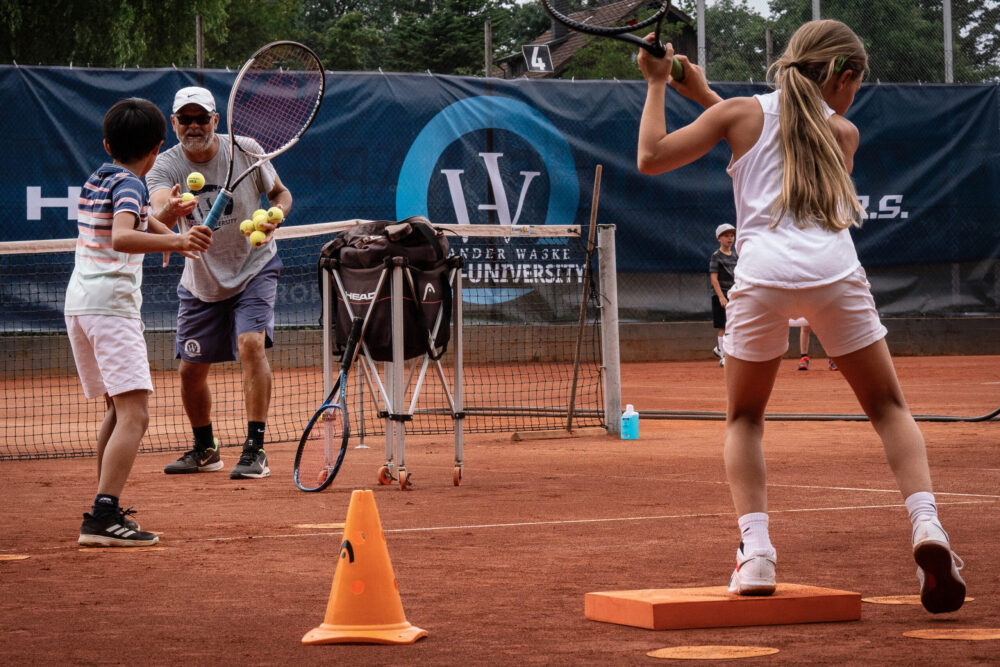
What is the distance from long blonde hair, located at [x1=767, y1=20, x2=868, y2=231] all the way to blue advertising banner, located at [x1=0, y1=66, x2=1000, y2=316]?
11.2 meters

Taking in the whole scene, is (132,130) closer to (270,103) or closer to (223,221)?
(223,221)

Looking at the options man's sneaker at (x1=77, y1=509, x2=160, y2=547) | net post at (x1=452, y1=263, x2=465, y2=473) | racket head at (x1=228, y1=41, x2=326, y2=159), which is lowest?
man's sneaker at (x1=77, y1=509, x2=160, y2=547)

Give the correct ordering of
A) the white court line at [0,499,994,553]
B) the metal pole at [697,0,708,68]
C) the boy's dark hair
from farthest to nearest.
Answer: the metal pole at [697,0,708,68] < the boy's dark hair < the white court line at [0,499,994,553]

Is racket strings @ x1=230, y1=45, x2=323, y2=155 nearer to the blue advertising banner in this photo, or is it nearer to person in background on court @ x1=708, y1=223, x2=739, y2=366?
the blue advertising banner

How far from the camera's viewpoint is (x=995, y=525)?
5.10 m

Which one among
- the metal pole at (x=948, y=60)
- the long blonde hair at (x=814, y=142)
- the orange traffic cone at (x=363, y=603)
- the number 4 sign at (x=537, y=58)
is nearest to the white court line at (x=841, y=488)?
the long blonde hair at (x=814, y=142)

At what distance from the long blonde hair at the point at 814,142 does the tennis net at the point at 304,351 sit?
20.9 feet

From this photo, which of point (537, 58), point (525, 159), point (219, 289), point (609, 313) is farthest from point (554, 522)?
point (537, 58)

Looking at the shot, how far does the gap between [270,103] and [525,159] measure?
7.09 metres

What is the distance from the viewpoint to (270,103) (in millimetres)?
9484

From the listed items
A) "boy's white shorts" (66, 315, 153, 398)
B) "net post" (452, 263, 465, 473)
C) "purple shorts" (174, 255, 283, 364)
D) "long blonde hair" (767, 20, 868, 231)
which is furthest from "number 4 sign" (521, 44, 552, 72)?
"long blonde hair" (767, 20, 868, 231)

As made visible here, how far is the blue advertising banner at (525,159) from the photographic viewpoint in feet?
48.6

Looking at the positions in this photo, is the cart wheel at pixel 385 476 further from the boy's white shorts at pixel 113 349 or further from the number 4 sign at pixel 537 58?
the number 4 sign at pixel 537 58

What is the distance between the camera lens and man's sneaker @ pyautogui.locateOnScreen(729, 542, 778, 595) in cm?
355
